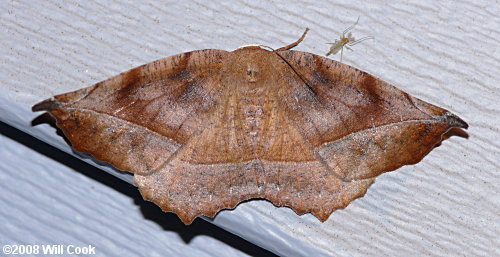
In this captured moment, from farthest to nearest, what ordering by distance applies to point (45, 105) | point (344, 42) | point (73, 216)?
point (73, 216)
point (344, 42)
point (45, 105)

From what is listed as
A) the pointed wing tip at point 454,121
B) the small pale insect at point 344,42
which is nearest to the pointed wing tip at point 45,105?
the small pale insect at point 344,42

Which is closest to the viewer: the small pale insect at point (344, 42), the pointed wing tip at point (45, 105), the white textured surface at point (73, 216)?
the pointed wing tip at point (45, 105)

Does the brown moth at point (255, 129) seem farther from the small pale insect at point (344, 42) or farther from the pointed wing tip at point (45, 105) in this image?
the pointed wing tip at point (45, 105)
